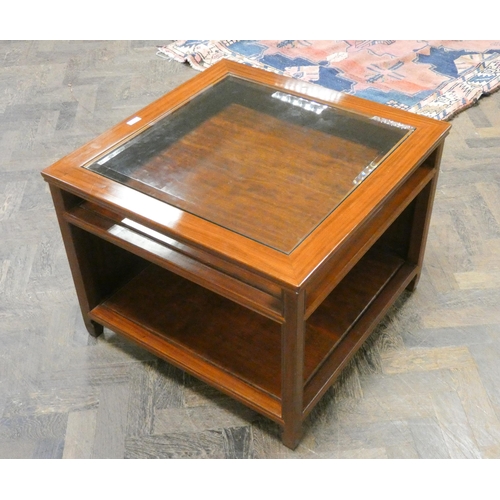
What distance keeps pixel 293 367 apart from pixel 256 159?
401mm

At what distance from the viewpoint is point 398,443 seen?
1.22 m

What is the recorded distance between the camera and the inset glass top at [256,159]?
43.4 inches

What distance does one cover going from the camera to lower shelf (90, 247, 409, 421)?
4.08ft

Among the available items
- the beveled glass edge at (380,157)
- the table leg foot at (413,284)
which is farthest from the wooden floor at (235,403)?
the beveled glass edge at (380,157)

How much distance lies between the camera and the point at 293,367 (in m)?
1.09

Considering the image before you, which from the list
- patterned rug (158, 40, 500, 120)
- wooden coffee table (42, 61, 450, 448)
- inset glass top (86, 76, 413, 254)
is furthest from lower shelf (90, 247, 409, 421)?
patterned rug (158, 40, 500, 120)

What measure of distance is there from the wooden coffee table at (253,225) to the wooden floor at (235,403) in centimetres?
8

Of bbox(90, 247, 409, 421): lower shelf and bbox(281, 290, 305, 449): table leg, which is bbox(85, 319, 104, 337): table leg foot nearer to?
bbox(90, 247, 409, 421): lower shelf

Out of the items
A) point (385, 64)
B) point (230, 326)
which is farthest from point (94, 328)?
point (385, 64)

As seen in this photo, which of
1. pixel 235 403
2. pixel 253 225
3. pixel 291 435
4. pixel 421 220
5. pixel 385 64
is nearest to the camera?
pixel 253 225

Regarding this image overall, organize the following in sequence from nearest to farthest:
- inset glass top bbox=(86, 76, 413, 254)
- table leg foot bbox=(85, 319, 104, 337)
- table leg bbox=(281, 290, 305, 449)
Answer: table leg bbox=(281, 290, 305, 449) < inset glass top bbox=(86, 76, 413, 254) < table leg foot bbox=(85, 319, 104, 337)

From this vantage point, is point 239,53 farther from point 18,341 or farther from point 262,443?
point 262,443

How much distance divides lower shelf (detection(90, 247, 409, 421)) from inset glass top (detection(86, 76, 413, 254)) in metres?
0.32

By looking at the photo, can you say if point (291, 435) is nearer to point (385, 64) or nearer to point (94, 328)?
point (94, 328)
